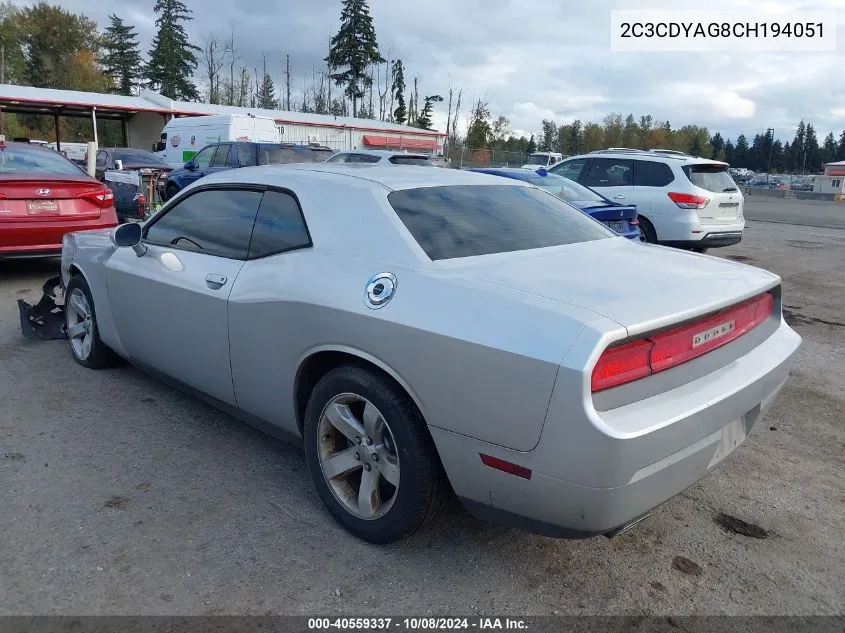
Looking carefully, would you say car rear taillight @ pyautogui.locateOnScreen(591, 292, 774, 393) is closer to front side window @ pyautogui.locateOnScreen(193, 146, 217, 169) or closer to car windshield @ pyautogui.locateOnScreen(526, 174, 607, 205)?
car windshield @ pyautogui.locateOnScreen(526, 174, 607, 205)

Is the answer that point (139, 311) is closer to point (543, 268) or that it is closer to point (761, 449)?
point (543, 268)

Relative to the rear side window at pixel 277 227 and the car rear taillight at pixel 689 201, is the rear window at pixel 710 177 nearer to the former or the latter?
the car rear taillight at pixel 689 201

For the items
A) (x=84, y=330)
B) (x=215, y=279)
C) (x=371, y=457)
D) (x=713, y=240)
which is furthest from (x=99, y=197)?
(x=713, y=240)

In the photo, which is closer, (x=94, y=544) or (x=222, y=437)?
(x=94, y=544)

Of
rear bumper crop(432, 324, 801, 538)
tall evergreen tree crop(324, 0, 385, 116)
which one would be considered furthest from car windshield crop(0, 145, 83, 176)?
tall evergreen tree crop(324, 0, 385, 116)

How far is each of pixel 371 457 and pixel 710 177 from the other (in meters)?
9.17

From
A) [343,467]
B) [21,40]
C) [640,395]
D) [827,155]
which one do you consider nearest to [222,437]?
[343,467]

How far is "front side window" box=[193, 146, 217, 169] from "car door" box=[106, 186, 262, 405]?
1107 centimetres

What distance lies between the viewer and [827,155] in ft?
352

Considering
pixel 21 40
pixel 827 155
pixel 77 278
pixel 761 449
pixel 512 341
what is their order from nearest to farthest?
pixel 512 341, pixel 761 449, pixel 77 278, pixel 21 40, pixel 827 155

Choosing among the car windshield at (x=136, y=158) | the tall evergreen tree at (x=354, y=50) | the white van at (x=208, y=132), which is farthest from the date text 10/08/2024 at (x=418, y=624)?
the tall evergreen tree at (x=354, y=50)

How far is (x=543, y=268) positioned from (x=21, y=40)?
72.0 metres

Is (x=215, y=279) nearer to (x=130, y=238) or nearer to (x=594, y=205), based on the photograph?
(x=130, y=238)

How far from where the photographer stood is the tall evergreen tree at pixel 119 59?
64688 millimetres
